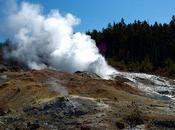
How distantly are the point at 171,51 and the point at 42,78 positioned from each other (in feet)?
201

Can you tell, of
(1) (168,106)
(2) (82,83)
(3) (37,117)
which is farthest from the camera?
(2) (82,83)

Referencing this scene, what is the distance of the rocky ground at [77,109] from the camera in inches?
1818

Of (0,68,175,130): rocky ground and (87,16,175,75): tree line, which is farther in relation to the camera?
(87,16,175,75): tree line

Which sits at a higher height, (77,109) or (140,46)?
(140,46)

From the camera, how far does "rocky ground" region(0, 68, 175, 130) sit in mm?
46188

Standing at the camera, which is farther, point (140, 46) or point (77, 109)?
point (140, 46)

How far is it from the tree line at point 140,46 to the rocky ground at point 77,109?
51276 millimetres

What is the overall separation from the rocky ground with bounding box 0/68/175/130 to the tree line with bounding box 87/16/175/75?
51.3 m

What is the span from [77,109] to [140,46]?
8565 centimetres

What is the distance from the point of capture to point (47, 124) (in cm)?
4712

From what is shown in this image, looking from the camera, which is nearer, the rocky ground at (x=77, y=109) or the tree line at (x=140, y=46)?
the rocky ground at (x=77, y=109)

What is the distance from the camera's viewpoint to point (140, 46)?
440ft

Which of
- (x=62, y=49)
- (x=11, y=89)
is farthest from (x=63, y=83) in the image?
(x=62, y=49)

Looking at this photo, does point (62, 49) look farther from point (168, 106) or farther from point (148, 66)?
point (168, 106)
